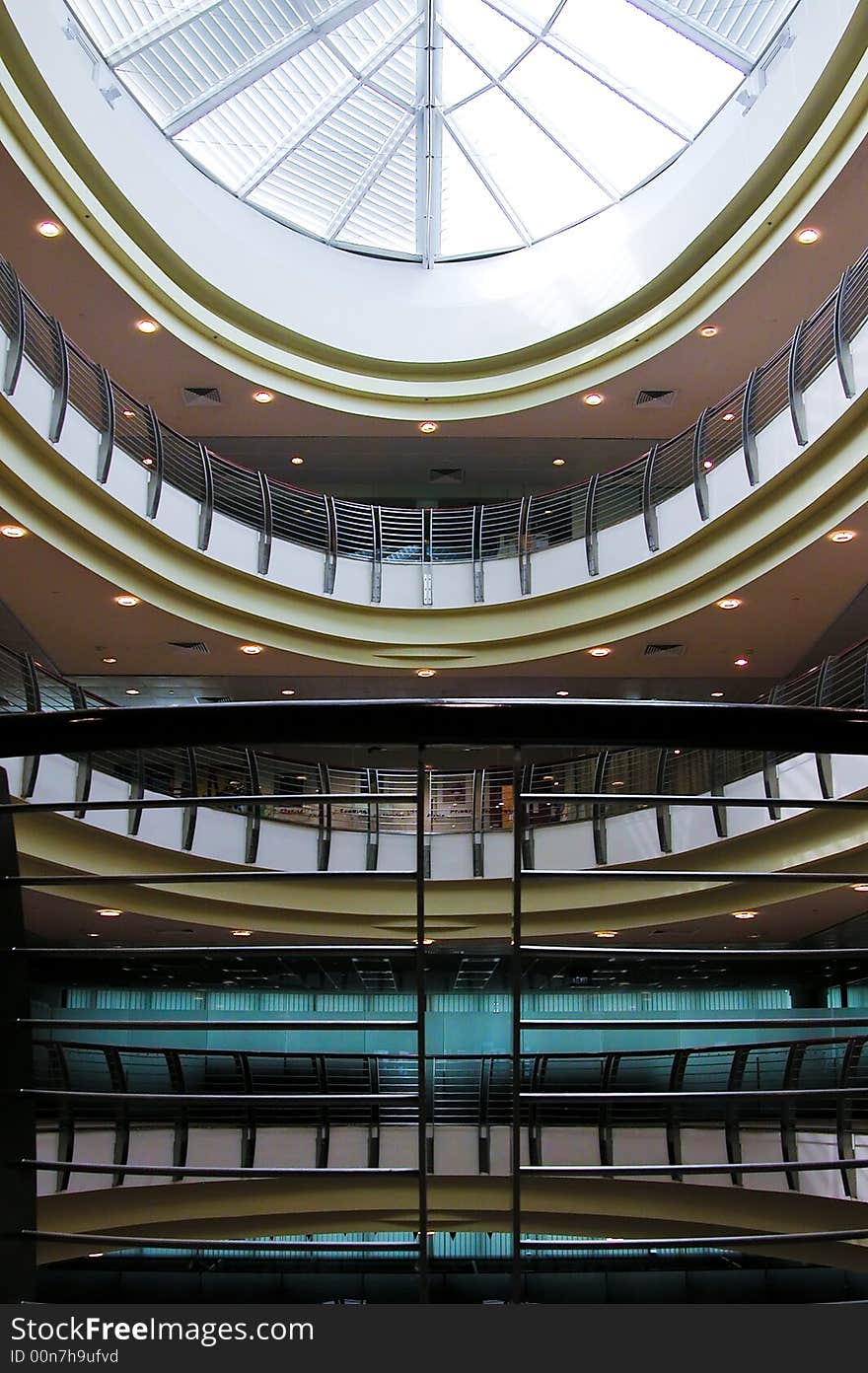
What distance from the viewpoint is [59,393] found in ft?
47.0

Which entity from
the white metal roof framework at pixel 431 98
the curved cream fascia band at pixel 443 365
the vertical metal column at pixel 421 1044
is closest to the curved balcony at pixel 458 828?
the curved cream fascia band at pixel 443 365

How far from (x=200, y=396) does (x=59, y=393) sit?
279 inches

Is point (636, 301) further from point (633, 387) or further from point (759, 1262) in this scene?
point (759, 1262)

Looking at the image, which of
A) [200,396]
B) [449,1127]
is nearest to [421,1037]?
[449,1127]

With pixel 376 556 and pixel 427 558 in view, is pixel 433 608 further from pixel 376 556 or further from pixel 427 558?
pixel 376 556

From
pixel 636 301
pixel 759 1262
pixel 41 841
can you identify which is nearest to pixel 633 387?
pixel 636 301

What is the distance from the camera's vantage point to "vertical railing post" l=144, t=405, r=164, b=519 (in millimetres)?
16547

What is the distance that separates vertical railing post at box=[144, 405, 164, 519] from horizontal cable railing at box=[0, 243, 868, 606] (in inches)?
0.7

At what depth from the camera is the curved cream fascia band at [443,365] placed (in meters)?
14.7

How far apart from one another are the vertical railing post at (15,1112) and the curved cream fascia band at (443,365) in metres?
14.3

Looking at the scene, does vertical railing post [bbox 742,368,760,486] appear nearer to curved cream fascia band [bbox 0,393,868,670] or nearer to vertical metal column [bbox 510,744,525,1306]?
curved cream fascia band [bbox 0,393,868,670]

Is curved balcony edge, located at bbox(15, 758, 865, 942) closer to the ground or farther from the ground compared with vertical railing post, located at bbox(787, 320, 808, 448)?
closer to the ground

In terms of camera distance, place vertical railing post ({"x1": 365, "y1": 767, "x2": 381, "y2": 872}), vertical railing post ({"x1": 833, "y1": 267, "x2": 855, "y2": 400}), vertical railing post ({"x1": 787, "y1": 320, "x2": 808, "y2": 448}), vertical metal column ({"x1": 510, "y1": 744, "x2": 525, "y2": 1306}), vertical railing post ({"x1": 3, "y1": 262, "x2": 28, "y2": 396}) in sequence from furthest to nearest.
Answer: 1. vertical railing post ({"x1": 365, "y1": 767, "x2": 381, "y2": 872})
2. vertical railing post ({"x1": 787, "y1": 320, "x2": 808, "y2": 448})
3. vertical railing post ({"x1": 3, "y1": 262, "x2": 28, "y2": 396})
4. vertical railing post ({"x1": 833, "y1": 267, "x2": 855, "y2": 400})
5. vertical metal column ({"x1": 510, "y1": 744, "x2": 525, "y2": 1306})

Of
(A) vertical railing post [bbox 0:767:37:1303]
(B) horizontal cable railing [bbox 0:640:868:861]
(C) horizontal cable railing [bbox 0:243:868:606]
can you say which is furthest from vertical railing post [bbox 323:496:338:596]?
(A) vertical railing post [bbox 0:767:37:1303]
